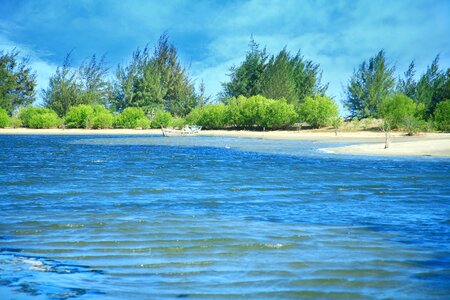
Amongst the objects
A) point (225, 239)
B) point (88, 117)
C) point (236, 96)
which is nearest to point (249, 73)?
point (236, 96)

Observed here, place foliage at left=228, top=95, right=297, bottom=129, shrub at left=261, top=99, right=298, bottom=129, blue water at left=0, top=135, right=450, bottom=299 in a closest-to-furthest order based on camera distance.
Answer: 1. blue water at left=0, top=135, right=450, bottom=299
2. shrub at left=261, top=99, right=298, bottom=129
3. foliage at left=228, top=95, right=297, bottom=129

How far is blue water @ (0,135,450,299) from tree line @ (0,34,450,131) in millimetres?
46364

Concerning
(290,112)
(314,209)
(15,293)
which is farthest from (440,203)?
(290,112)

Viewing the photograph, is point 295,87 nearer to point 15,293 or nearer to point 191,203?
point 191,203

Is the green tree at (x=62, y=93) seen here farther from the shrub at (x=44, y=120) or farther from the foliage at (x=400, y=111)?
the foliage at (x=400, y=111)

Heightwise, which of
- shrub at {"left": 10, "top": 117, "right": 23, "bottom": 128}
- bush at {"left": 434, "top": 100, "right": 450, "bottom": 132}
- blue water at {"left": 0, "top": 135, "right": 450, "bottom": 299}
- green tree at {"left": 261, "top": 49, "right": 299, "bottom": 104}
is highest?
green tree at {"left": 261, "top": 49, "right": 299, "bottom": 104}

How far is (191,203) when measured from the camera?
1345 cm

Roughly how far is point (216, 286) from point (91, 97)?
10594 centimetres

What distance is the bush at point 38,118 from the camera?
3809 inches

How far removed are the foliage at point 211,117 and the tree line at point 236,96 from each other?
18cm

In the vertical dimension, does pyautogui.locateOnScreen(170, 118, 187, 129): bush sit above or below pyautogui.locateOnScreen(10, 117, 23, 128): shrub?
below

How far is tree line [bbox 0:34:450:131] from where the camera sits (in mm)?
71438

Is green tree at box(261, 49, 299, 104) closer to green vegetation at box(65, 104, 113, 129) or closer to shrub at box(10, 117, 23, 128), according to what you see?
green vegetation at box(65, 104, 113, 129)

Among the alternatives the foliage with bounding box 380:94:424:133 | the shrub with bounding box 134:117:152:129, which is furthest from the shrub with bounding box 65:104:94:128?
the foliage with bounding box 380:94:424:133
